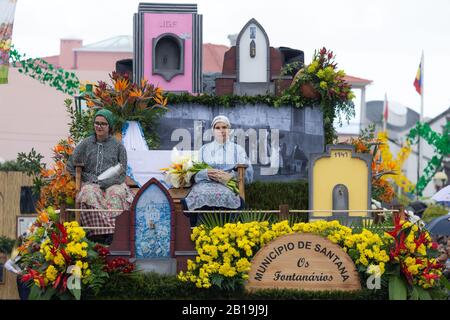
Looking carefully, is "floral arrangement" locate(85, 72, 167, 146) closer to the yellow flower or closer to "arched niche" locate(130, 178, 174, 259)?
"arched niche" locate(130, 178, 174, 259)

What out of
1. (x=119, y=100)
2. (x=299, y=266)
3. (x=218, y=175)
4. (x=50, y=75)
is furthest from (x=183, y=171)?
(x=50, y=75)

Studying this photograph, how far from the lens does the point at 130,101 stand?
13766 mm

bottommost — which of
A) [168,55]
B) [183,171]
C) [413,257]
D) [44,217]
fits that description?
[413,257]

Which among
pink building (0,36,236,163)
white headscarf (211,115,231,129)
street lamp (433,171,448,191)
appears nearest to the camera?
white headscarf (211,115,231,129)

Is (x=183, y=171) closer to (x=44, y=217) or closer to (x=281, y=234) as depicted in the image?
(x=44, y=217)

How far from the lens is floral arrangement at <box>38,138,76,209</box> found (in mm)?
12336

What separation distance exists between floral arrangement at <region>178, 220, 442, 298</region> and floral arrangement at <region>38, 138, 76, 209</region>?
185 cm

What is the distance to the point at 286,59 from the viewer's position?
52.1ft

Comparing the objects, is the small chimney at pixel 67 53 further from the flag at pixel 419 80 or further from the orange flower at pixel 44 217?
the orange flower at pixel 44 217

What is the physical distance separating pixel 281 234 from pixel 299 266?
0.33 meters

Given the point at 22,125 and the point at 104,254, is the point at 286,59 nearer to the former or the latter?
the point at 104,254

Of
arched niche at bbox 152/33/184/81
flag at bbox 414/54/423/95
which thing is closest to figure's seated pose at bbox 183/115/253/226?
arched niche at bbox 152/33/184/81

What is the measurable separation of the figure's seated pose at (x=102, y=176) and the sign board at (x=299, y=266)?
64.8 inches
